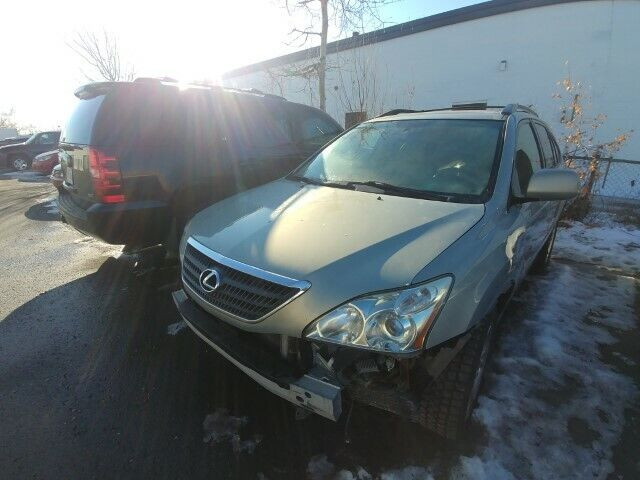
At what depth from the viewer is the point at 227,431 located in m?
2.17

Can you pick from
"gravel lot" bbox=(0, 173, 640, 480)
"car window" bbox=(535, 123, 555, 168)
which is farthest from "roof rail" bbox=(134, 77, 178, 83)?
"car window" bbox=(535, 123, 555, 168)

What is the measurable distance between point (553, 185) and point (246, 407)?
220cm

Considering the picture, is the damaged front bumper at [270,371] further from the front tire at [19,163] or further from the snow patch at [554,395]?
the front tire at [19,163]

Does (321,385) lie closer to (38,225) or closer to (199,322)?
(199,322)

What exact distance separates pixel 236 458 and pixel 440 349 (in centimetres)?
117

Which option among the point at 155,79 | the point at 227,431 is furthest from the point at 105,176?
the point at 227,431

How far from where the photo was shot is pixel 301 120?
5.24 meters

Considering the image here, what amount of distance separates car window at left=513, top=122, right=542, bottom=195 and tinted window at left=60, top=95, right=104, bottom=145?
346 cm

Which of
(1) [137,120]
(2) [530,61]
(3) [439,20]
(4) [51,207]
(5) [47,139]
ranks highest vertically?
(3) [439,20]

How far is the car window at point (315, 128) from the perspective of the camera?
5238mm

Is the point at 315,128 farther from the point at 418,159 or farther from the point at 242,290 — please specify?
the point at 242,290

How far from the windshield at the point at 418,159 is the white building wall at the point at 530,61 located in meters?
7.35

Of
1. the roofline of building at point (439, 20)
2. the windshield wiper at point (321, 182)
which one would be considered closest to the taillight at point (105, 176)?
the windshield wiper at point (321, 182)

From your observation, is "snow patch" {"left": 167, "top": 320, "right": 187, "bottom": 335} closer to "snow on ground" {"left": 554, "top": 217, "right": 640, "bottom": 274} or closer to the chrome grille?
the chrome grille
